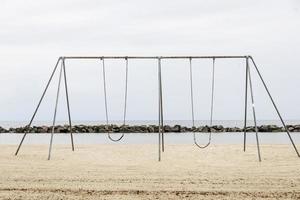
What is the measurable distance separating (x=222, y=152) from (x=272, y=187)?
9.36 metres

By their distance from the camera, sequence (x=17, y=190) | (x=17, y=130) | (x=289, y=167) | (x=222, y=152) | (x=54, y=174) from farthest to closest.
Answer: (x=17, y=130) < (x=222, y=152) < (x=289, y=167) < (x=54, y=174) < (x=17, y=190)

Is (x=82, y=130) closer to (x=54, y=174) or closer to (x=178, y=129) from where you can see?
Result: (x=178, y=129)

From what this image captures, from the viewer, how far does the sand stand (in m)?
10.9

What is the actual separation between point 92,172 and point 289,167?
15.0 ft

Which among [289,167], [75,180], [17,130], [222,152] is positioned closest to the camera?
[75,180]

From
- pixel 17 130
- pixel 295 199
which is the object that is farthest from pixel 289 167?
pixel 17 130

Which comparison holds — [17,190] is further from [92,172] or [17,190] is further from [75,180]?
[92,172]

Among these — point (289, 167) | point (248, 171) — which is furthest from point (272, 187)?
point (289, 167)

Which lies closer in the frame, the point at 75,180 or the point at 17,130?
the point at 75,180

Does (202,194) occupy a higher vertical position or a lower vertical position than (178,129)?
lower

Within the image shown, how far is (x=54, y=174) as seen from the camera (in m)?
13.8

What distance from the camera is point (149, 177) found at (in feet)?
43.5

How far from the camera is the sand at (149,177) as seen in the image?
10891mm

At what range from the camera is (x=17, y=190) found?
36.9ft
